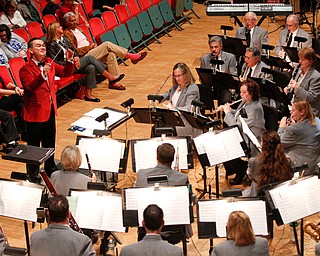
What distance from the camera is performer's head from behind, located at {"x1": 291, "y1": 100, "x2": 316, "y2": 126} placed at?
7.34 m

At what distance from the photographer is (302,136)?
24.4 feet

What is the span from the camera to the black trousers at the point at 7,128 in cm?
911

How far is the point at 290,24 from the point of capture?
1072 centimetres

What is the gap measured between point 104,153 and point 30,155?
A: 0.76 metres

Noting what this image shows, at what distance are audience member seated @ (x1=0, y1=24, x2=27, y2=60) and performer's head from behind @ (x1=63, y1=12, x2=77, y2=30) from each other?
95cm

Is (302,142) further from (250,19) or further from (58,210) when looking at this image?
(250,19)

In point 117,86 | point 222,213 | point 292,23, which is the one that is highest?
point 292,23

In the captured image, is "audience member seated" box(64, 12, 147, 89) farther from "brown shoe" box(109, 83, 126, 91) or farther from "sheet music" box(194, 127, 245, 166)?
"sheet music" box(194, 127, 245, 166)

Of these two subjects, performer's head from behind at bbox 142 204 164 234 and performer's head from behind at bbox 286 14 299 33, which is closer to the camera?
performer's head from behind at bbox 142 204 164 234

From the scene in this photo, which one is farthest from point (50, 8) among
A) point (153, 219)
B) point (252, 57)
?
point (153, 219)

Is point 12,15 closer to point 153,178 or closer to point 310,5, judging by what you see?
point 153,178

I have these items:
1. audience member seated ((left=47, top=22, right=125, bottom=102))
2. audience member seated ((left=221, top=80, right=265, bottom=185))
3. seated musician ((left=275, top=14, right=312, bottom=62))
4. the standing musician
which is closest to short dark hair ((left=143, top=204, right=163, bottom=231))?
audience member seated ((left=221, top=80, right=265, bottom=185))

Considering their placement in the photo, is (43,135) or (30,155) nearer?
(30,155)

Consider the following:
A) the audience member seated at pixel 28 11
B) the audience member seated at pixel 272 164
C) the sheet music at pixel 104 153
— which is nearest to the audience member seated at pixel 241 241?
the audience member seated at pixel 272 164
